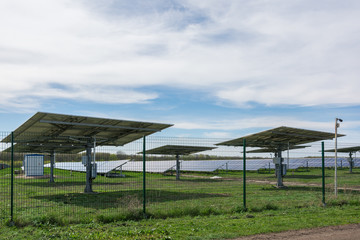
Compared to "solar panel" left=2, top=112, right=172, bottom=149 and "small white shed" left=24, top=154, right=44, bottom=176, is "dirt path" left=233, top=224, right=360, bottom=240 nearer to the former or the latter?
"small white shed" left=24, top=154, right=44, bottom=176

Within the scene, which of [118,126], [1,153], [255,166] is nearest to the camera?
[1,153]

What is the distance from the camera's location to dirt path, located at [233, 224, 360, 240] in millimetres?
8766

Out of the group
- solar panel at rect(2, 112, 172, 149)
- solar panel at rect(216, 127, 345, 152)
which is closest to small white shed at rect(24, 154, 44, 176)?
solar panel at rect(2, 112, 172, 149)

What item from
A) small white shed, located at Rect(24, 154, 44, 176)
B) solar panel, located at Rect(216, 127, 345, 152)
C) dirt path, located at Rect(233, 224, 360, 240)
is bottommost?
dirt path, located at Rect(233, 224, 360, 240)

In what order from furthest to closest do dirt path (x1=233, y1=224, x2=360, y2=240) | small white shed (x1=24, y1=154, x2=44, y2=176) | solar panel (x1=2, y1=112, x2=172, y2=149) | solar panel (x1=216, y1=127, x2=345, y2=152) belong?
solar panel (x1=216, y1=127, x2=345, y2=152)
solar panel (x1=2, y1=112, x2=172, y2=149)
small white shed (x1=24, y1=154, x2=44, y2=176)
dirt path (x1=233, y1=224, x2=360, y2=240)

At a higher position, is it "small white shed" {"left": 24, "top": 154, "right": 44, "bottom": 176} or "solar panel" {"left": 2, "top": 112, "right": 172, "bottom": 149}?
"solar panel" {"left": 2, "top": 112, "right": 172, "bottom": 149}

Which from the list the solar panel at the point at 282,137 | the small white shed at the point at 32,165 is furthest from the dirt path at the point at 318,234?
the solar panel at the point at 282,137

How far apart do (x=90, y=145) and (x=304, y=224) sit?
49.2ft

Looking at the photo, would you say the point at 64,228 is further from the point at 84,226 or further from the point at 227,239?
the point at 227,239

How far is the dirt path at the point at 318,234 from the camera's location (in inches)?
345

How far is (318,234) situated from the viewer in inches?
360

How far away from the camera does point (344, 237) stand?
28.8 ft

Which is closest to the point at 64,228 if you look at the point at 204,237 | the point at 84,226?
the point at 84,226

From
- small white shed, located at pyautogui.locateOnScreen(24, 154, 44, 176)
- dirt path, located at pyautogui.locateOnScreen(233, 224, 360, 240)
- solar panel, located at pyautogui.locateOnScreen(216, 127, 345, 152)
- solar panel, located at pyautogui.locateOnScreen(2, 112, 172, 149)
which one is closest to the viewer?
dirt path, located at pyautogui.locateOnScreen(233, 224, 360, 240)
